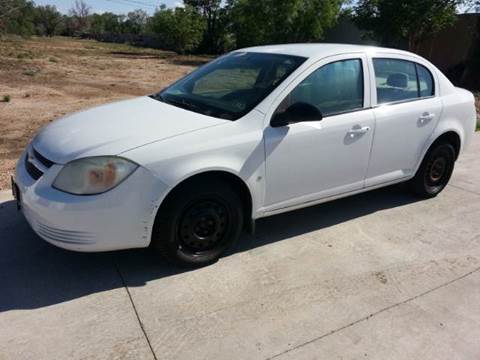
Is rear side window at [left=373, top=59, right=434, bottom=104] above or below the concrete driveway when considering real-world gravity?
above

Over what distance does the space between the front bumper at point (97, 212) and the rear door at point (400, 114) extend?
222 cm

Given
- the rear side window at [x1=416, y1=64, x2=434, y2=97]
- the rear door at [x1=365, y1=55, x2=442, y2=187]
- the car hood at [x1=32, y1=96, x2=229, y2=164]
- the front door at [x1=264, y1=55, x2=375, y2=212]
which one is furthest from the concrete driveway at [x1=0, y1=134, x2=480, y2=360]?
the rear side window at [x1=416, y1=64, x2=434, y2=97]

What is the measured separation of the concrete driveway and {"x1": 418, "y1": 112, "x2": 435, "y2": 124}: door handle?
3.56 ft

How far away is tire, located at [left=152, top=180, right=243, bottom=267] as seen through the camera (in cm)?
326

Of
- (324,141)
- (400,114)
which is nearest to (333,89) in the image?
(324,141)

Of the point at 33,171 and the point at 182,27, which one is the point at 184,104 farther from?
the point at 182,27

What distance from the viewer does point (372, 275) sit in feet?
11.8

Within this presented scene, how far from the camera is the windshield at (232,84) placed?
369 centimetres

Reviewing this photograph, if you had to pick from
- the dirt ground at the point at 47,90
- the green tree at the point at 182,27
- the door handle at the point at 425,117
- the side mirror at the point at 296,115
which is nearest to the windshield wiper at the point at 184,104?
the side mirror at the point at 296,115

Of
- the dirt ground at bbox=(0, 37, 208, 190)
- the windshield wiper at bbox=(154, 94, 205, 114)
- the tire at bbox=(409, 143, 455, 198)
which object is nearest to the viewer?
the windshield wiper at bbox=(154, 94, 205, 114)

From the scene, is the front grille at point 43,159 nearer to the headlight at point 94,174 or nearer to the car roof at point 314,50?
the headlight at point 94,174

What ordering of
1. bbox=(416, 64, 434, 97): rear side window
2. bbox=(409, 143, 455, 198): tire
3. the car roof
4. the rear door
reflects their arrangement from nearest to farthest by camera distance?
the car roof → the rear door → bbox=(416, 64, 434, 97): rear side window → bbox=(409, 143, 455, 198): tire

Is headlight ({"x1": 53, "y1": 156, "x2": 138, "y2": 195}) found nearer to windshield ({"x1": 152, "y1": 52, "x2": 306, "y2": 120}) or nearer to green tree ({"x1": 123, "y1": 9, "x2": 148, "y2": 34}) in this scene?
windshield ({"x1": 152, "y1": 52, "x2": 306, "y2": 120})

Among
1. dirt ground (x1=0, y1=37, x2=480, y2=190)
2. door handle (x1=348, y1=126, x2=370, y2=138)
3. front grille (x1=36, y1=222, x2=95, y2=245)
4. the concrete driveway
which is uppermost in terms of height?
door handle (x1=348, y1=126, x2=370, y2=138)
